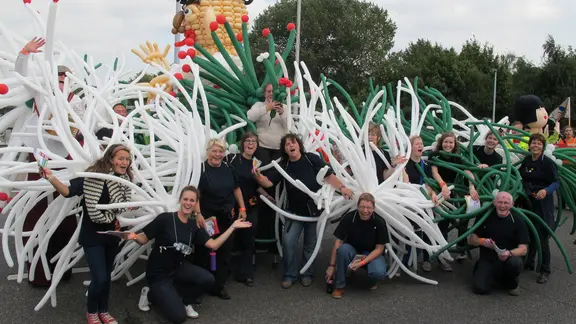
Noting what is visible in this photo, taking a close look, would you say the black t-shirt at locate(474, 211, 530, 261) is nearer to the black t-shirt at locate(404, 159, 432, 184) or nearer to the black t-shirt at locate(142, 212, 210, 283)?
the black t-shirt at locate(404, 159, 432, 184)

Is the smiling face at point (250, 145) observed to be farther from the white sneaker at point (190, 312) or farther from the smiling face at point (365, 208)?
the white sneaker at point (190, 312)

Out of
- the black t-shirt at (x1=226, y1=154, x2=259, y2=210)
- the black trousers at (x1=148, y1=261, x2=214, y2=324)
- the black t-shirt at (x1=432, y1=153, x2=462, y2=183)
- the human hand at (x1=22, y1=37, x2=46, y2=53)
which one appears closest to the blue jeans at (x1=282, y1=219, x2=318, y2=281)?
the black t-shirt at (x1=226, y1=154, x2=259, y2=210)

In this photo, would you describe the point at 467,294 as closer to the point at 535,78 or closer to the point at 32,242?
the point at 32,242

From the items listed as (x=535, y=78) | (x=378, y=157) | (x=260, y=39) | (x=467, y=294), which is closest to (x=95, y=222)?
(x=378, y=157)

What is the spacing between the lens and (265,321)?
3428 mm

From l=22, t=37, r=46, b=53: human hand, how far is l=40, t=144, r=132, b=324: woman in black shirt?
898mm

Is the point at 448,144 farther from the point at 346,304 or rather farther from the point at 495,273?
the point at 346,304

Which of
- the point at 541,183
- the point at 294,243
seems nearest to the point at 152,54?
the point at 294,243

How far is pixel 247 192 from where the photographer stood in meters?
4.11

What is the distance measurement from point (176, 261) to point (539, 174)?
9.85ft

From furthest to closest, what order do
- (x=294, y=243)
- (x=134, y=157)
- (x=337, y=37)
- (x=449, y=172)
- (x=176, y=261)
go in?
(x=337, y=37) → (x=449, y=172) → (x=294, y=243) → (x=134, y=157) → (x=176, y=261)

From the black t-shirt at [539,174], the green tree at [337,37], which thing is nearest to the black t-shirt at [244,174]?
the black t-shirt at [539,174]

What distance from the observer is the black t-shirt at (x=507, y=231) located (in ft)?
12.8

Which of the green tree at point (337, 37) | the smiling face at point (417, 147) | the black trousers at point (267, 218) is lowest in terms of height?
the black trousers at point (267, 218)
